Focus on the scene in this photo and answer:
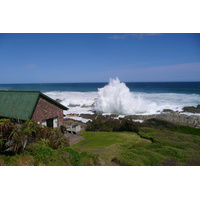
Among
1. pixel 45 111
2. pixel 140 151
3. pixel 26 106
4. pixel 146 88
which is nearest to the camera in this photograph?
pixel 140 151

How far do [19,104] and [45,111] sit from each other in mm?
1613

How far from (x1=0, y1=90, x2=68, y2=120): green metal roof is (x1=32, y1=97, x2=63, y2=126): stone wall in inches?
16.7

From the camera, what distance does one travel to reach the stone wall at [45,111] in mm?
9109

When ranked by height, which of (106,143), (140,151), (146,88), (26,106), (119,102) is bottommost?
(106,143)

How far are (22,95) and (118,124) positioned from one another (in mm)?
9111

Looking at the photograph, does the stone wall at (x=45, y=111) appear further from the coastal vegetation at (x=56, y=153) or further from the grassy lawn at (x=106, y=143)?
the grassy lawn at (x=106, y=143)

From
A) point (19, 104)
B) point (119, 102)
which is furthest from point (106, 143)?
point (119, 102)

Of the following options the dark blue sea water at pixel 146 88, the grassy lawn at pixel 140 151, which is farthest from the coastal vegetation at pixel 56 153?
the dark blue sea water at pixel 146 88

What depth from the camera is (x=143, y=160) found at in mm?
6805

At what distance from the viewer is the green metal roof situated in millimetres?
8492

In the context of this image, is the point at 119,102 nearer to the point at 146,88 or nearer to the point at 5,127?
the point at 5,127

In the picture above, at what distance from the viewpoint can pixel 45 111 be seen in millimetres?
9789

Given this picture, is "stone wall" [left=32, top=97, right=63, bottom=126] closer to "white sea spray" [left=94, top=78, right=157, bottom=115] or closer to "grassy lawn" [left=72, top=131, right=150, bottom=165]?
"grassy lawn" [left=72, top=131, right=150, bottom=165]

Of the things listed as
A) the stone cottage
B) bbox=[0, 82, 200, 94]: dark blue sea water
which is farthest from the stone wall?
bbox=[0, 82, 200, 94]: dark blue sea water
